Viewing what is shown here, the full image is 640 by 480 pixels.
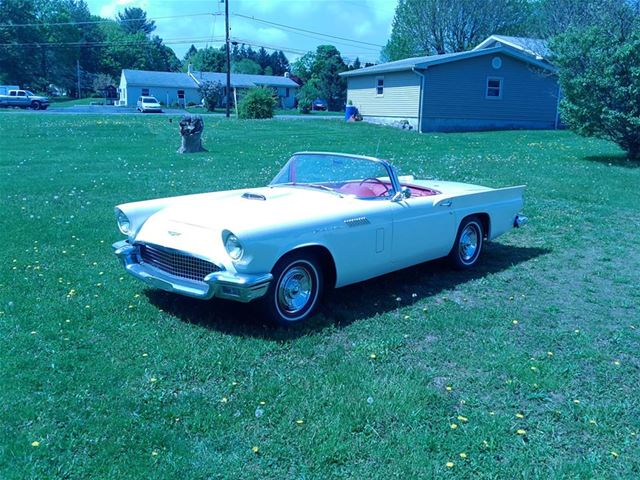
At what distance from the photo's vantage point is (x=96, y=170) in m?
13.5

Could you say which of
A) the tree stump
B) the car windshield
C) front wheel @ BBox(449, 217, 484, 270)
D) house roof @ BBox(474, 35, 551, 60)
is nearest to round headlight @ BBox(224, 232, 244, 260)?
the car windshield

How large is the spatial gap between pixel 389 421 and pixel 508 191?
4186 mm

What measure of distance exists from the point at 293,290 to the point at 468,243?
2.57 metres

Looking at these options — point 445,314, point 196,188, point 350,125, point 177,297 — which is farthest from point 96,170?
point 350,125

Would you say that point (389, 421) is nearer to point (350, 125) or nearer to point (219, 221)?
point (219, 221)

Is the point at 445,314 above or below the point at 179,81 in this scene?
below

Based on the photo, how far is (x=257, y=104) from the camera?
32750mm

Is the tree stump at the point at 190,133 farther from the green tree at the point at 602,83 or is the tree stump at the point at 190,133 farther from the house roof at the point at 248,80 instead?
the house roof at the point at 248,80

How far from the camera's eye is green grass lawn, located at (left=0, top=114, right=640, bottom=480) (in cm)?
305

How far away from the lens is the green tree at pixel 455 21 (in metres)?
45.3

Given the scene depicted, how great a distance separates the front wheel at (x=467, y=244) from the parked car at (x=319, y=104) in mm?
59161

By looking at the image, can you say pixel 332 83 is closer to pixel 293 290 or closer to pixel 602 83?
pixel 602 83

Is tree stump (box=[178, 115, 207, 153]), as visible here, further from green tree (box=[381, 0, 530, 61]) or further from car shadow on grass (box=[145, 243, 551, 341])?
green tree (box=[381, 0, 530, 61])

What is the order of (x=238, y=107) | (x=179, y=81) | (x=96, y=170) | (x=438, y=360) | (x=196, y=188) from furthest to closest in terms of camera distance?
(x=179, y=81) < (x=238, y=107) < (x=96, y=170) < (x=196, y=188) < (x=438, y=360)
